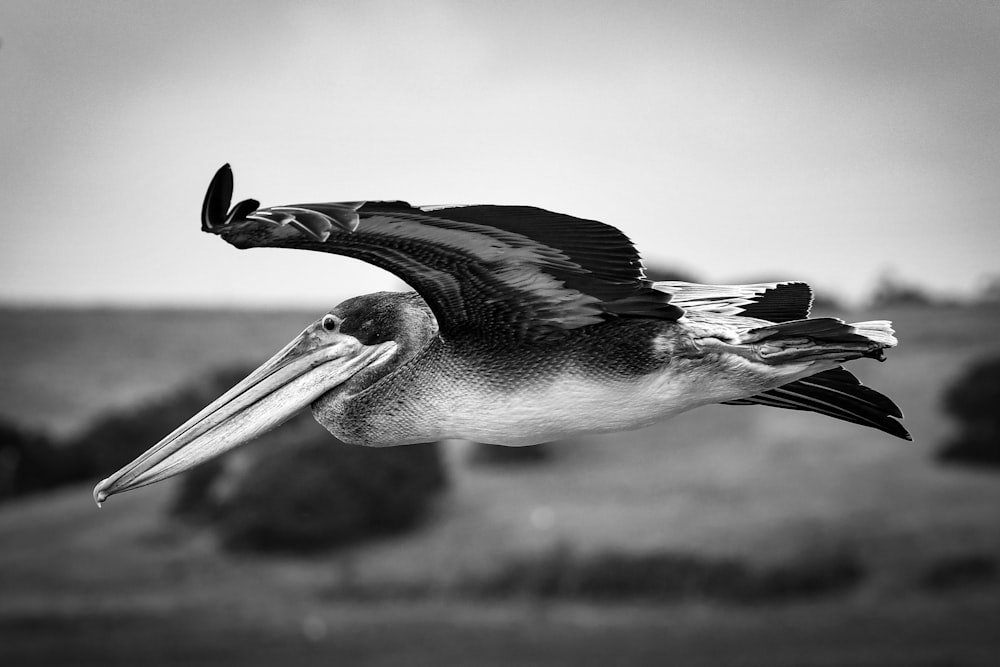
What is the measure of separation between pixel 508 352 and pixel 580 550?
18464mm

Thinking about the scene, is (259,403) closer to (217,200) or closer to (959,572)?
(217,200)

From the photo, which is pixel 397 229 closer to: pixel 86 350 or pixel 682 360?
pixel 682 360

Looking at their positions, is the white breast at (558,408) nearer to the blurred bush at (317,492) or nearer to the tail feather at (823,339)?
the tail feather at (823,339)

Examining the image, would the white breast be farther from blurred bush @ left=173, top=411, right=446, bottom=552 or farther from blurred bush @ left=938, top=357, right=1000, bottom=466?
blurred bush @ left=938, top=357, right=1000, bottom=466

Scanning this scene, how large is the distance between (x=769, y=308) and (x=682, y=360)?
23.8 inches

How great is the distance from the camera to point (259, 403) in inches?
142

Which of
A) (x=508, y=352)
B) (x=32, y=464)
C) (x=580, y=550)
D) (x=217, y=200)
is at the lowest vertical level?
(x=580, y=550)

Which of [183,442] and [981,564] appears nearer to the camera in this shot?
[183,442]

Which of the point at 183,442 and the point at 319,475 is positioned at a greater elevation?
the point at 183,442

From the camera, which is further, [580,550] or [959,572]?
[580,550]

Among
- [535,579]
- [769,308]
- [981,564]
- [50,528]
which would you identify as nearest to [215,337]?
[50,528]

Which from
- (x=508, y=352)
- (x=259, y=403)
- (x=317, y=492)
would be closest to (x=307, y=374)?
(x=259, y=403)

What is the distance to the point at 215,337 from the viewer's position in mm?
26891

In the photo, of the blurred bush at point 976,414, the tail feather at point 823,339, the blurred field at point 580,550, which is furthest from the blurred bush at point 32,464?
the tail feather at point 823,339
